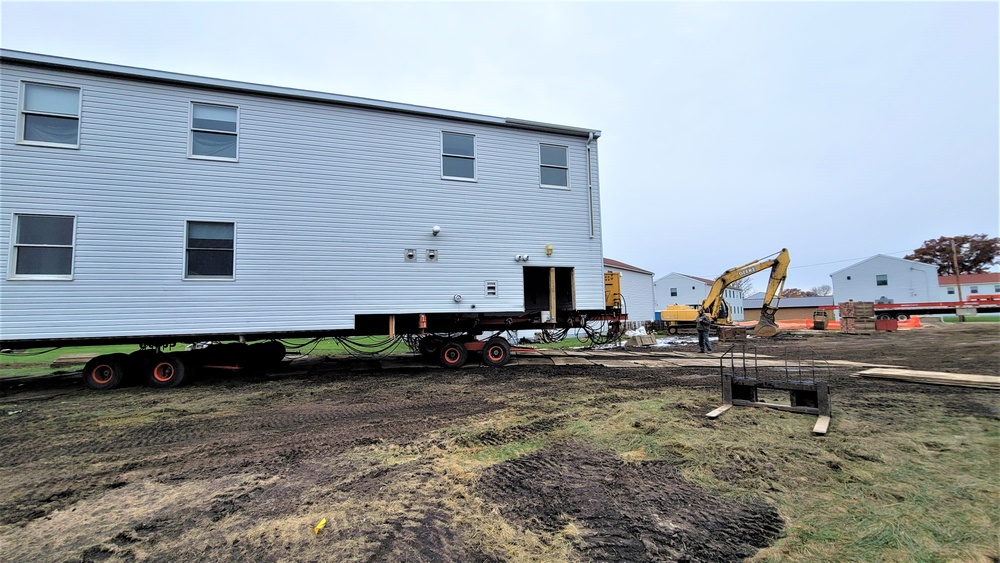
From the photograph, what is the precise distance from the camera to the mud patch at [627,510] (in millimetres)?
2514

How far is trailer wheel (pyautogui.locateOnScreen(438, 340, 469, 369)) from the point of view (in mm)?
10211

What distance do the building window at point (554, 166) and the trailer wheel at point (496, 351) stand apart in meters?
4.44

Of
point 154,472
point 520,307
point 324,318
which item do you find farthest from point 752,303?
point 154,472

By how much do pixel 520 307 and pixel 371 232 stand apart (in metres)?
4.12

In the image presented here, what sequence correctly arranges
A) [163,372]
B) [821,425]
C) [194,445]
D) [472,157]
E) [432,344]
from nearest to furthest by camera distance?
[194,445], [821,425], [163,372], [472,157], [432,344]

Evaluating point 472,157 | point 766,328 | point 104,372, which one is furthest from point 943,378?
point 104,372

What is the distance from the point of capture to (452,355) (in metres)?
10.3

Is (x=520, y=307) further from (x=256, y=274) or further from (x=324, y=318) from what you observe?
(x=256, y=274)

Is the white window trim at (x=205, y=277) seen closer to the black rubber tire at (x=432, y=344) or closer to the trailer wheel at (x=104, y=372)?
the trailer wheel at (x=104, y=372)

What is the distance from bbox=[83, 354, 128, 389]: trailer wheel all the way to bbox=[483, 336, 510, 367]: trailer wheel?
24.5 feet

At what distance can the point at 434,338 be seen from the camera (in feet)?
36.0

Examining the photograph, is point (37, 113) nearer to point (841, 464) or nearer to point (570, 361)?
point (570, 361)

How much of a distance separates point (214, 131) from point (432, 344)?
6962mm

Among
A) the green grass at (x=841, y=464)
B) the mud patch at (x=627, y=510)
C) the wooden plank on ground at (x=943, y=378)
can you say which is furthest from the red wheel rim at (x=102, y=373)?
the wooden plank on ground at (x=943, y=378)
